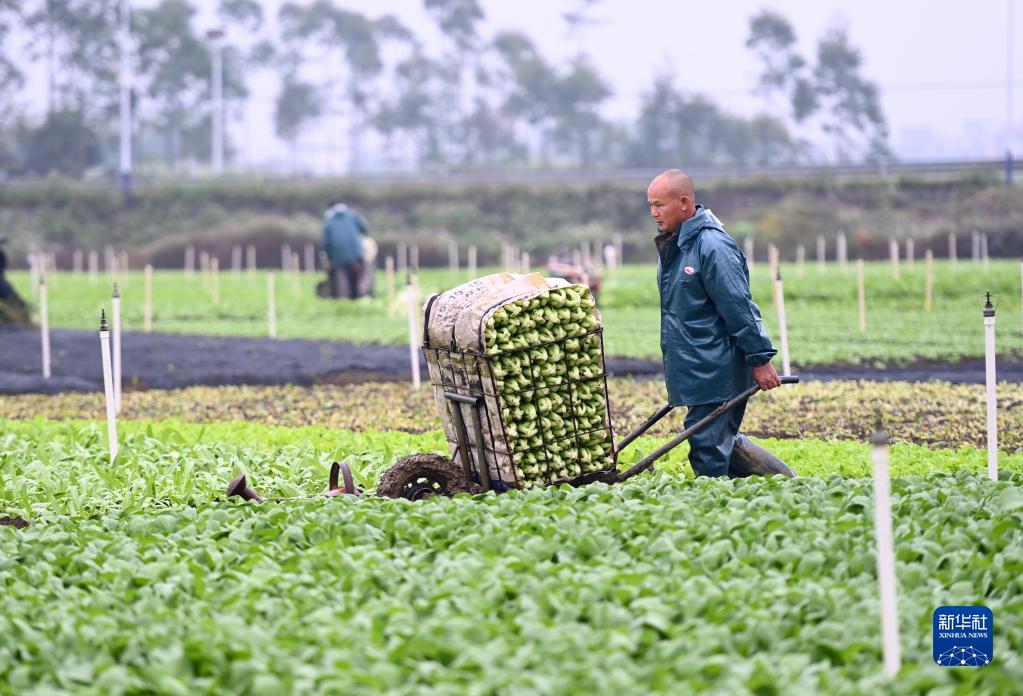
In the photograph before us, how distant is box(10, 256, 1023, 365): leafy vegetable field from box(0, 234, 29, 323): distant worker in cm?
184

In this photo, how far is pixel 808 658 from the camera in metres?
5.45

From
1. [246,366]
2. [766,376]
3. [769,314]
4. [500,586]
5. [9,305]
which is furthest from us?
[769,314]

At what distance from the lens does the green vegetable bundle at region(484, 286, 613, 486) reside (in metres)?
8.38

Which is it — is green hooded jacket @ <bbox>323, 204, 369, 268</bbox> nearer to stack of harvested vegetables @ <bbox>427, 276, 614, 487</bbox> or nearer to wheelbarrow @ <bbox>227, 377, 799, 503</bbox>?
wheelbarrow @ <bbox>227, 377, 799, 503</bbox>

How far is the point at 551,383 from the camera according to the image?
8555 millimetres

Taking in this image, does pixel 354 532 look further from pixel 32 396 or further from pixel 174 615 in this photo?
pixel 32 396

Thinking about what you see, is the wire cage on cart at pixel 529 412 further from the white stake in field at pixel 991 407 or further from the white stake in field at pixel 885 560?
the white stake in field at pixel 885 560

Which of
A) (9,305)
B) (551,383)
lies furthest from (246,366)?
(551,383)

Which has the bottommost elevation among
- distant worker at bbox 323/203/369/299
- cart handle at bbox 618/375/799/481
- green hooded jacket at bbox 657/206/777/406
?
cart handle at bbox 618/375/799/481

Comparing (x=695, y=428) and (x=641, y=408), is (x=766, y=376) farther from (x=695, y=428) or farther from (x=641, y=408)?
(x=641, y=408)

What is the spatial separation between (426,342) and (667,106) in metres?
77.3

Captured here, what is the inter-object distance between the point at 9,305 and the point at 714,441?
21.2 meters

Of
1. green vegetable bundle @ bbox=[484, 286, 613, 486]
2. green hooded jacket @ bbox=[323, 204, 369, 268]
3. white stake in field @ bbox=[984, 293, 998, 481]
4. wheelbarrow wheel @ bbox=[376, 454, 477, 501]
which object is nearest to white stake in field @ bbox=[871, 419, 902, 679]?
green vegetable bundle @ bbox=[484, 286, 613, 486]

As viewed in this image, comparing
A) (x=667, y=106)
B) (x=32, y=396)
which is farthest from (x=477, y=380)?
(x=667, y=106)
